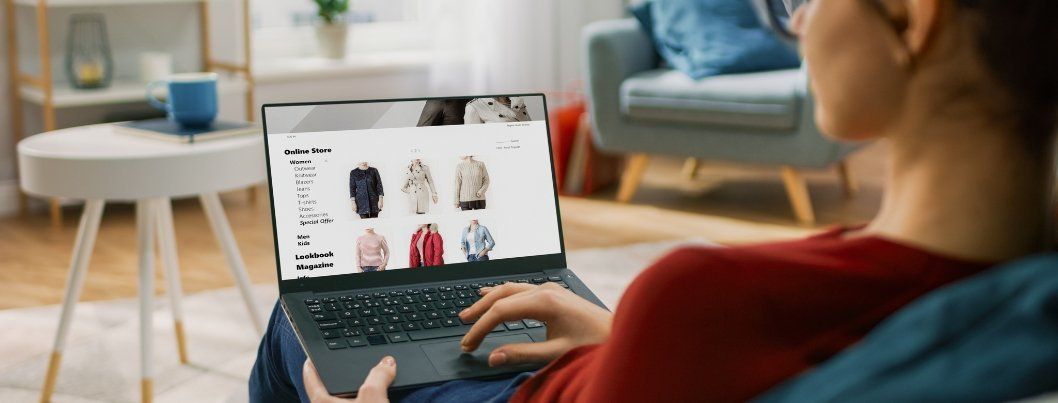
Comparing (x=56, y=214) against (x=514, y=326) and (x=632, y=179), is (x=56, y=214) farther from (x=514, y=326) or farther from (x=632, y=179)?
(x=514, y=326)

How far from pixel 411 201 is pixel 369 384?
1.04 ft

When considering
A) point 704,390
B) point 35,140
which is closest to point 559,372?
point 704,390

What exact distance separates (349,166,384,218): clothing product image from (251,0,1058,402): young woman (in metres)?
0.57

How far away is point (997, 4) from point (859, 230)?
19 cm

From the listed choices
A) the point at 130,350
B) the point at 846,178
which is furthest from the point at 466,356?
the point at 846,178

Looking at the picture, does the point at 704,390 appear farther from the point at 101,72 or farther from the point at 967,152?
the point at 101,72

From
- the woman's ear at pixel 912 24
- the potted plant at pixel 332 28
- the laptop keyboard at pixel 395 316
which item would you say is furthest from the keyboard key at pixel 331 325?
the potted plant at pixel 332 28

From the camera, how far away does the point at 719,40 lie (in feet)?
12.1

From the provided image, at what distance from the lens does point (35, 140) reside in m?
2.04

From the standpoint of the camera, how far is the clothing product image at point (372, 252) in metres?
1.12

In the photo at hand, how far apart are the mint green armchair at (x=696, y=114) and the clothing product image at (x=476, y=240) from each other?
2.36 meters

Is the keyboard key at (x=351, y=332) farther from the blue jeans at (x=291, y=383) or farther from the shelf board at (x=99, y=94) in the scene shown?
the shelf board at (x=99, y=94)

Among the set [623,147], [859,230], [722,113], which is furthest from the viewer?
[623,147]

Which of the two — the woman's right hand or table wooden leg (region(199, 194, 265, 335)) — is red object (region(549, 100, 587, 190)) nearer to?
table wooden leg (region(199, 194, 265, 335))
